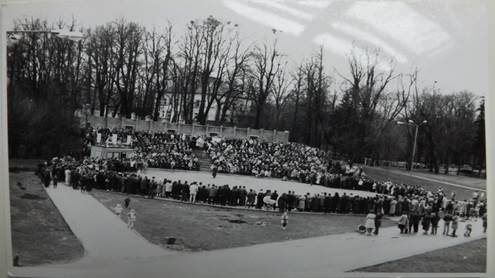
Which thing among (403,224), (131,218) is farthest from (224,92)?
(403,224)

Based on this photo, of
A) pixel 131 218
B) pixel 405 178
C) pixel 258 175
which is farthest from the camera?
pixel 258 175

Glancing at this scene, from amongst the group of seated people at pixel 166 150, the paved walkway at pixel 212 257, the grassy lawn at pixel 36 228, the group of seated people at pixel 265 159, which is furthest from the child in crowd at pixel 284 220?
the grassy lawn at pixel 36 228

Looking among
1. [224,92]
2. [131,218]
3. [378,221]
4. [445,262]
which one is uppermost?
[224,92]

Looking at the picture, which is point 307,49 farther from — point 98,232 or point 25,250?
point 25,250

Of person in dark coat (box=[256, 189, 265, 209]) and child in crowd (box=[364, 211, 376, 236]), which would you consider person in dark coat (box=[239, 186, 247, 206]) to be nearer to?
person in dark coat (box=[256, 189, 265, 209])

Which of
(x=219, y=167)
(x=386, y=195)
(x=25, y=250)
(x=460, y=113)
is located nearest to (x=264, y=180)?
(x=219, y=167)

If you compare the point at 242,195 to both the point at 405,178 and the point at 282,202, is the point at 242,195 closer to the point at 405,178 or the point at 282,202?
the point at 282,202

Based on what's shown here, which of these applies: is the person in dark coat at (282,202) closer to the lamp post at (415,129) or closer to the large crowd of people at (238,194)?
the large crowd of people at (238,194)

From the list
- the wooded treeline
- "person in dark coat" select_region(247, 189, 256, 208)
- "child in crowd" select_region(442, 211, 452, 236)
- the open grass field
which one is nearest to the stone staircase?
the wooded treeline
